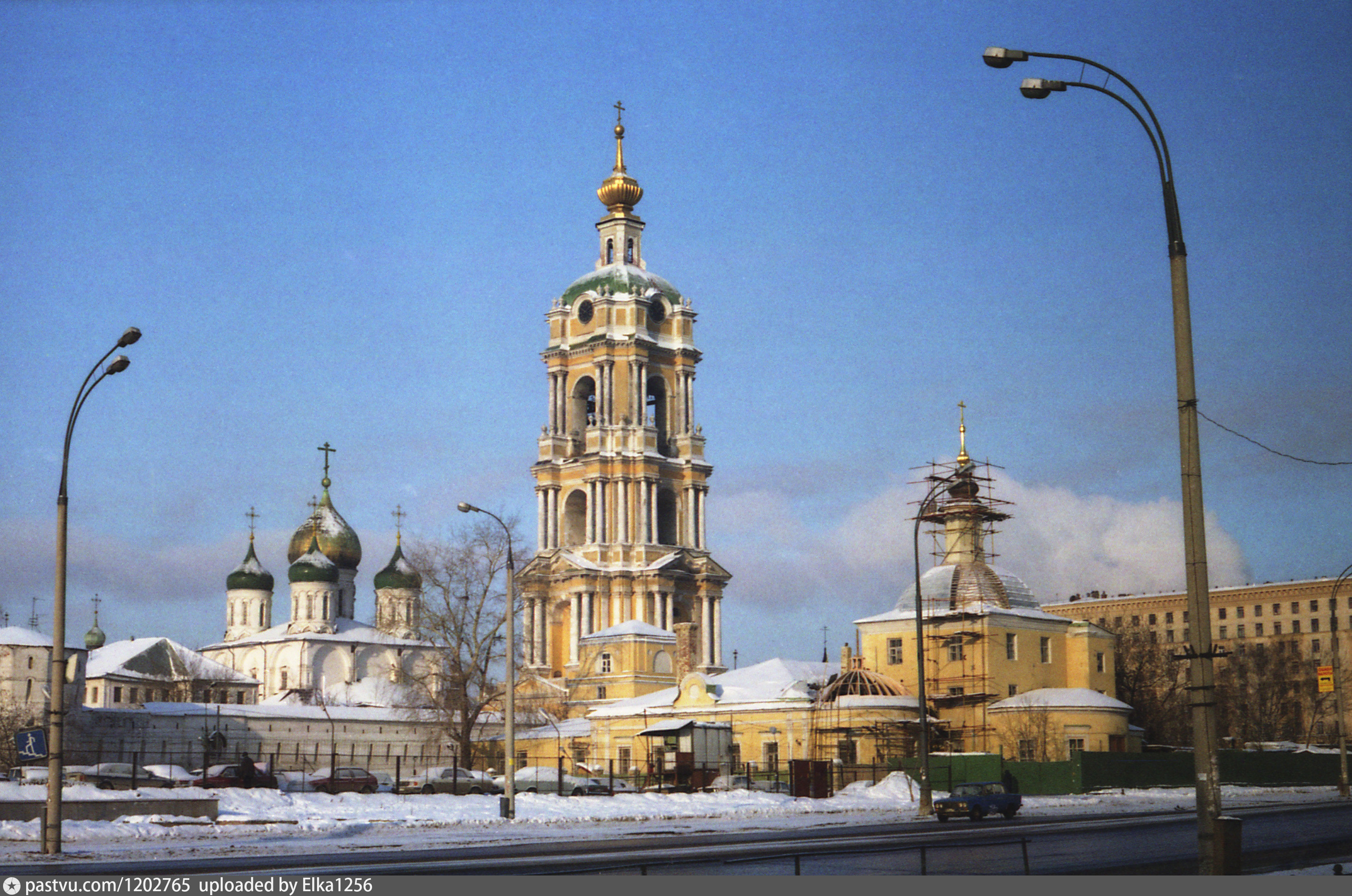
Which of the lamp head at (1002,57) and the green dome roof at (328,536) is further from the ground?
the green dome roof at (328,536)

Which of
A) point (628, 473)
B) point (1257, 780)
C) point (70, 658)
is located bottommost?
point (1257, 780)

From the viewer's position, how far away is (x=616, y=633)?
94.4m

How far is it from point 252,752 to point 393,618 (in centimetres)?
3225

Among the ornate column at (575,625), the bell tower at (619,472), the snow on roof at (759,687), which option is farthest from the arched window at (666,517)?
the snow on roof at (759,687)

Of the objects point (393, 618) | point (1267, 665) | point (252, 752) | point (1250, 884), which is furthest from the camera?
point (1267, 665)

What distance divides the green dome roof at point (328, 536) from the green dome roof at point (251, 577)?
3.87m

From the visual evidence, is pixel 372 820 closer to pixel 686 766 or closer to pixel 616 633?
pixel 686 766

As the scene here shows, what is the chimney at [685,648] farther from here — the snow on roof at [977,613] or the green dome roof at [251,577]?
the green dome roof at [251,577]

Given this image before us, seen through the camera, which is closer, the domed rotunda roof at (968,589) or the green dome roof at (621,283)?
the domed rotunda roof at (968,589)

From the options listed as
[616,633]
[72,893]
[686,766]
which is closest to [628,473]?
[616,633]

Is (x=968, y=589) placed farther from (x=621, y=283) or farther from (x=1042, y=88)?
(x=1042, y=88)

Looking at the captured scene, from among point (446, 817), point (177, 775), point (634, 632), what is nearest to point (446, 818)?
point (446, 817)

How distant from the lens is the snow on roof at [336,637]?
123 m

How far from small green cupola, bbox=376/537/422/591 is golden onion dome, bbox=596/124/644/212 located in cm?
3321
